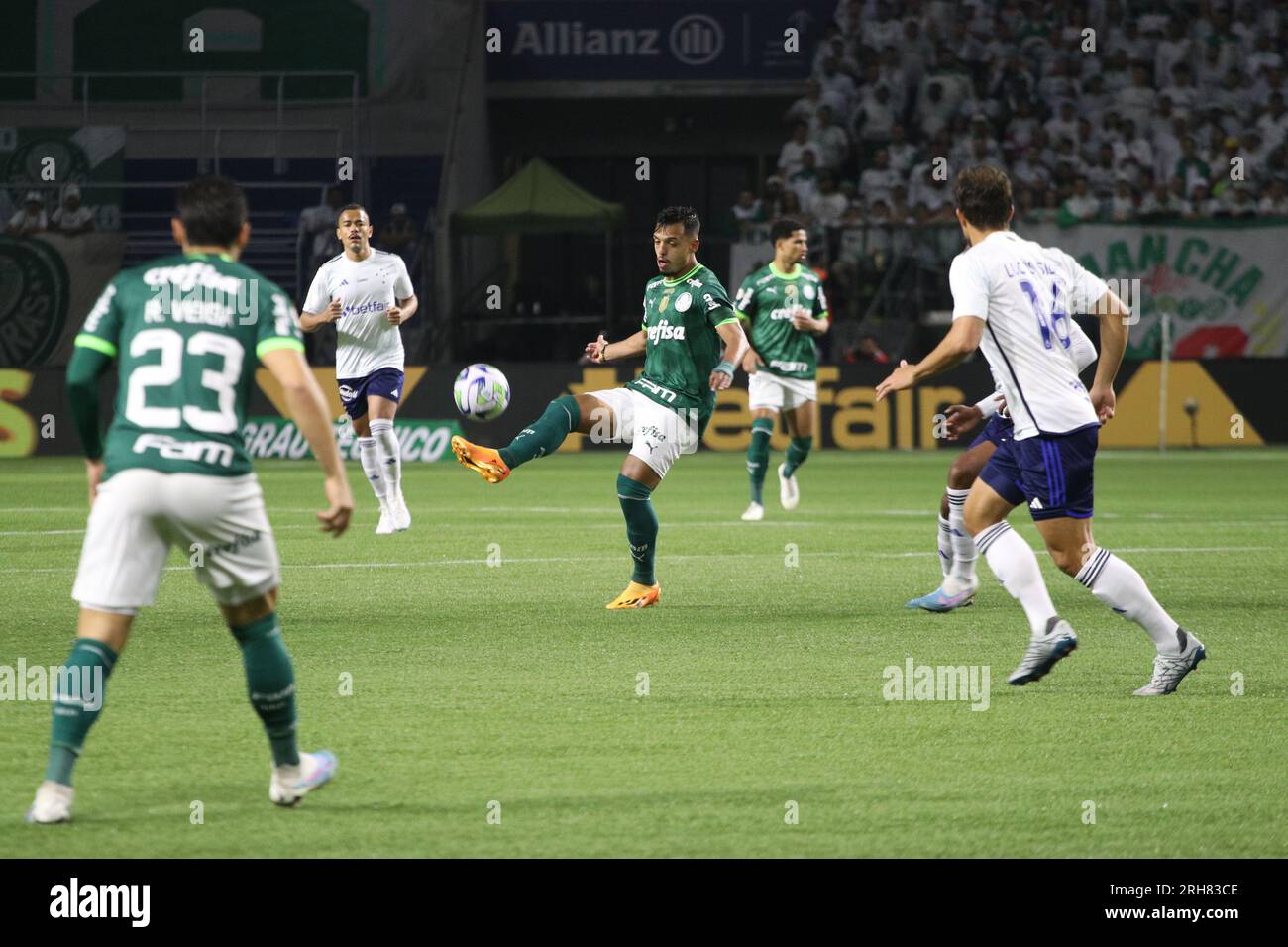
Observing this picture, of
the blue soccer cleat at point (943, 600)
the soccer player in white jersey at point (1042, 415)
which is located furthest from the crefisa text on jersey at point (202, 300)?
the blue soccer cleat at point (943, 600)

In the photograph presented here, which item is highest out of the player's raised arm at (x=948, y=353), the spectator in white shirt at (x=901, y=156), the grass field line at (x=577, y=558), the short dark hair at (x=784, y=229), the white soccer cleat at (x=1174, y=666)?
the spectator in white shirt at (x=901, y=156)

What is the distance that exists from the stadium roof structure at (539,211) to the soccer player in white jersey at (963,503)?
55.1ft

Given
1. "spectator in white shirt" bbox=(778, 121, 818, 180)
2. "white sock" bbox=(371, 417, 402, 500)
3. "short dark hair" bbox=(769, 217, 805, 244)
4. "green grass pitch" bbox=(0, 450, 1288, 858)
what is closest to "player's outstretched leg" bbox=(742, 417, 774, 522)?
"short dark hair" bbox=(769, 217, 805, 244)

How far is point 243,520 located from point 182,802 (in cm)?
96

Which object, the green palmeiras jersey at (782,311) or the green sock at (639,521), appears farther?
the green palmeiras jersey at (782,311)

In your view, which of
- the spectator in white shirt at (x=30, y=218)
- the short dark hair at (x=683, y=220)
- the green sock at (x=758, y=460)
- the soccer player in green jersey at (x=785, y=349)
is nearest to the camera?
the short dark hair at (x=683, y=220)

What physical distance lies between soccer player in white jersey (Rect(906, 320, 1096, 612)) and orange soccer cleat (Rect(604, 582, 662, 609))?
149cm

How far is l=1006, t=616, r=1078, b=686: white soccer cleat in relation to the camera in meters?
7.44

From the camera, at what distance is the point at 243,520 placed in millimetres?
5422

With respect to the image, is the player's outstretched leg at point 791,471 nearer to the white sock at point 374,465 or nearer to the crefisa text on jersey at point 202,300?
the white sock at point 374,465

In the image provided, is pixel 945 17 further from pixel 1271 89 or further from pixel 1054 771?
pixel 1054 771

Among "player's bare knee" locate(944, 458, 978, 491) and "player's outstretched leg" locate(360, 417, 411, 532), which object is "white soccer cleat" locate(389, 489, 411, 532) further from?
"player's bare knee" locate(944, 458, 978, 491)

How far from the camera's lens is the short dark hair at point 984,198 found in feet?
24.7

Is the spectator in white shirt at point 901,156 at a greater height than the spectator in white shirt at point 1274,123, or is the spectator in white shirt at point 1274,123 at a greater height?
the spectator in white shirt at point 1274,123
